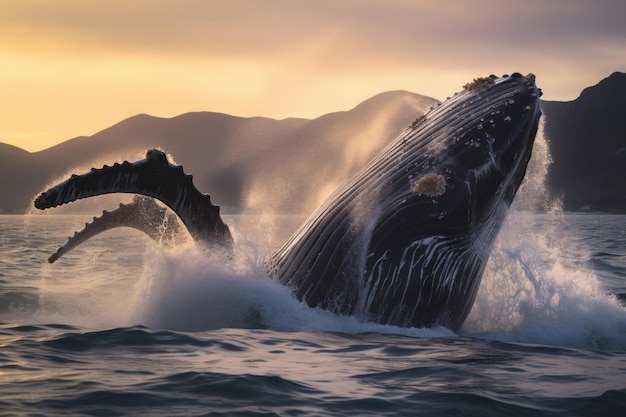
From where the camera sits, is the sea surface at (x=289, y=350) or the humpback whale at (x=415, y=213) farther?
the humpback whale at (x=415, y=213)

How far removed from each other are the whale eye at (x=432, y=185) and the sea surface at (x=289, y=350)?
1247 mm

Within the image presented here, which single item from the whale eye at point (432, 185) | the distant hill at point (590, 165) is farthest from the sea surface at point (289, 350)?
the distant hill at point (590, 165)

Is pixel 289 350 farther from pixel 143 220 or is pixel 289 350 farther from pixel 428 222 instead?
pixel 143 220

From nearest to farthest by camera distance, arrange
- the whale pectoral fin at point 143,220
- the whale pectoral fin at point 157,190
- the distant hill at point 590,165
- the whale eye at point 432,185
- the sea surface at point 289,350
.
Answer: the sea surface at point 289,350
the whale pectoral fin at point 157,190
the whale eye at point 432,185
the whale pectoral fin at point 143,220
the distant hill at point 590,165

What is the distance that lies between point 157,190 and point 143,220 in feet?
3.33

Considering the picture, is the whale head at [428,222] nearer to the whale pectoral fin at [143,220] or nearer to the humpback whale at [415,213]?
the humpback whale at [415,213]

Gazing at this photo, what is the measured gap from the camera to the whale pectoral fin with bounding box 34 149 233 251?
7730 mm

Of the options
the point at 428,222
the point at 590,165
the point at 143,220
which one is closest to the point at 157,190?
the point at 143,220

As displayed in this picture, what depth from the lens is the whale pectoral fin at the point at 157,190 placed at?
773cm

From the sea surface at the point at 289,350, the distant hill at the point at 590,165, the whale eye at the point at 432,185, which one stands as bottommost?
the sea surface at the point at 289,350

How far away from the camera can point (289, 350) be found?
7746mm

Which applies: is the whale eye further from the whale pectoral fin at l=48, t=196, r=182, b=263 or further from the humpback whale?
the whale pectoral fin at l=48, t=196, r=182, b=263

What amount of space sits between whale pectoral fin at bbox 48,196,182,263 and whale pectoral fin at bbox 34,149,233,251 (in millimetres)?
546

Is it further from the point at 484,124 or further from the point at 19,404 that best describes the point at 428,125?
the point at 19,404
